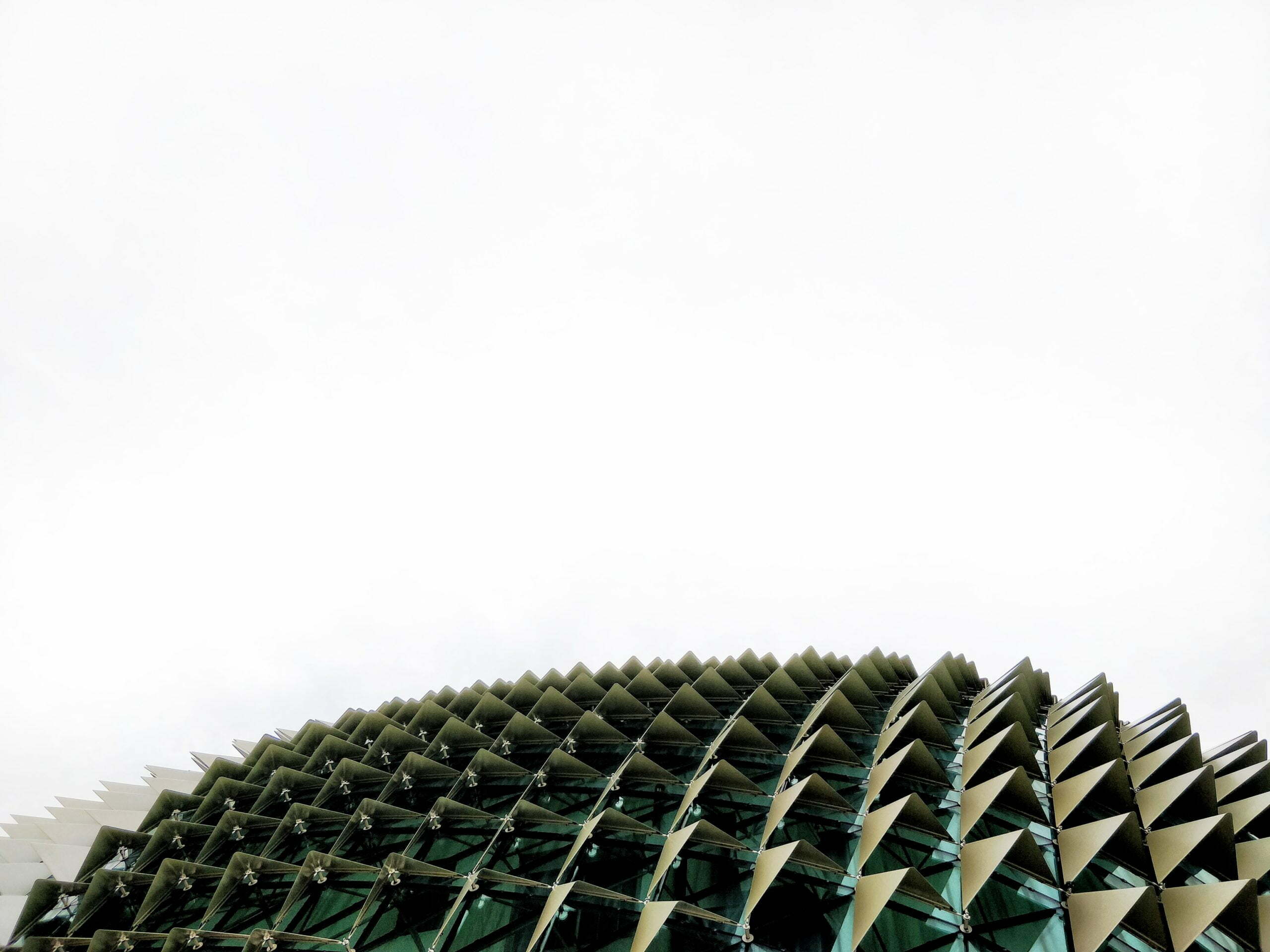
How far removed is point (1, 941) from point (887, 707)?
28058 mm

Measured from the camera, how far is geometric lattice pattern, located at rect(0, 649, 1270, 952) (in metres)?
13.5

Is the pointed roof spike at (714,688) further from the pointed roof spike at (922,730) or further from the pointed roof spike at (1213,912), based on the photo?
the pointed roof spike at (1213,912)

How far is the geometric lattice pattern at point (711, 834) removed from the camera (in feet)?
44.1

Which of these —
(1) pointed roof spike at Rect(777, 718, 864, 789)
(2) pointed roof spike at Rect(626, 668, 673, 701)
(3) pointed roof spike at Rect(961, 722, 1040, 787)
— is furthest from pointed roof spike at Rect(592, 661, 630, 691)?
(3) pointed roof spike at Rect(961, 722, 1040, 787)

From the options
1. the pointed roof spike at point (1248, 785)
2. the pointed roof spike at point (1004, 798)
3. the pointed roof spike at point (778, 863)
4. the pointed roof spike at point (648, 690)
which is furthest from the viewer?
the pointed roof spike at point (648, 690)

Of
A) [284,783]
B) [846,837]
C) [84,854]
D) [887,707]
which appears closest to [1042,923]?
[846,837]

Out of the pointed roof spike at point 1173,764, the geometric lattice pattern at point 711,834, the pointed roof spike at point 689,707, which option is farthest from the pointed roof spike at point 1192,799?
the pointed roof spike at point 689,707

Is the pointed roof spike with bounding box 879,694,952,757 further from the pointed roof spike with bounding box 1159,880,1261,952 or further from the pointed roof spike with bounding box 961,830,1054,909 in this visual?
the pointed roof spike with bounding box 1159,880,1261,952

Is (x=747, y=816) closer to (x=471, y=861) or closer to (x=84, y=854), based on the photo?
(x=471, y=861)

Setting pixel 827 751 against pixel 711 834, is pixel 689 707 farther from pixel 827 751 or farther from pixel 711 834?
pixel 711 834

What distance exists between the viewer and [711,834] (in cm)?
1606

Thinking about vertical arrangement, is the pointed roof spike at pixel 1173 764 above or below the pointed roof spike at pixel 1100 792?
above

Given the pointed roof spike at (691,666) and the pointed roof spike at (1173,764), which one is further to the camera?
the pointed roof spike at (691,666)

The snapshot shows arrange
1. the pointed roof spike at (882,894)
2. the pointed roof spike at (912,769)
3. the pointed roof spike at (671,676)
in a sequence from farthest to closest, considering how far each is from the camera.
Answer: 1. the pointed roof spike at (671,676)
2. the pointed roof spike at (912,769)
3. the pointed roof spike at (882,894)
